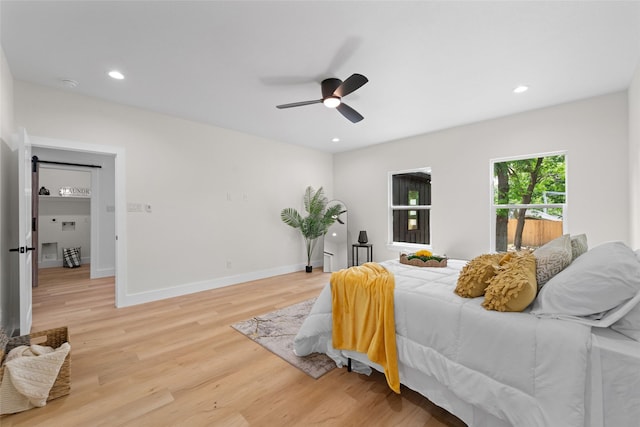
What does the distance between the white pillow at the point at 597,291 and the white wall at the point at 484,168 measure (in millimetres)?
2509

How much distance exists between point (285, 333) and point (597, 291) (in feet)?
7.67

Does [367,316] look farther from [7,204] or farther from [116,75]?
[7,204]

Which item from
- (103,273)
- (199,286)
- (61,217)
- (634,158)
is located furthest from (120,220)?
(634,158)

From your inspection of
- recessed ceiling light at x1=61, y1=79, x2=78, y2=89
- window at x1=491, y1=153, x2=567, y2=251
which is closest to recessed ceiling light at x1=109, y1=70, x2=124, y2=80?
recessed ceiling light at x1=61, y1=79, x2=78, y2=89

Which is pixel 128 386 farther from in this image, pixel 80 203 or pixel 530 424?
pixel 80 203

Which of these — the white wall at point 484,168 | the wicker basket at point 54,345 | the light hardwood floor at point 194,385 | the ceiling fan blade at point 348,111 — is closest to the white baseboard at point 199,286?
the light hardwood floor at point 194,385

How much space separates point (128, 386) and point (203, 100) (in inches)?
119

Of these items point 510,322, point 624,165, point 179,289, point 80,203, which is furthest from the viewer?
point 80,203

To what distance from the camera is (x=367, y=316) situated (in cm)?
191

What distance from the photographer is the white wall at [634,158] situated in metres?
2.58

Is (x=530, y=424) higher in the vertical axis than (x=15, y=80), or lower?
lower

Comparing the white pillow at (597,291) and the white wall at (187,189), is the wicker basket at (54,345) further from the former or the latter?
the white pillow at (597,291)

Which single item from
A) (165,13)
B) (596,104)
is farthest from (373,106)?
(596,104)

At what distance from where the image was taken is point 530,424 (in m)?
1.20
